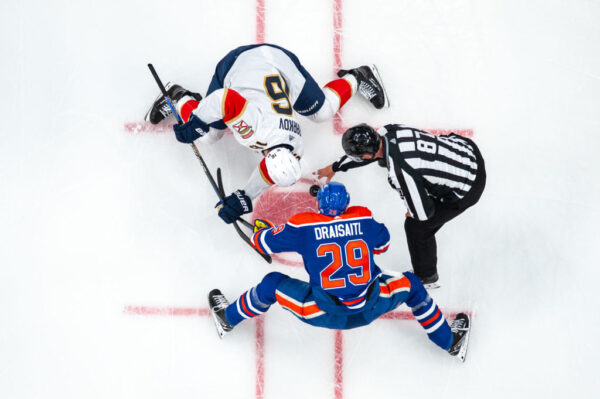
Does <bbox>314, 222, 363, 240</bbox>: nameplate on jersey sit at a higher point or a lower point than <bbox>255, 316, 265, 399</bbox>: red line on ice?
higher

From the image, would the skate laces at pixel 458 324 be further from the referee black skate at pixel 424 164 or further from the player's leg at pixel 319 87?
the player's leg at pixel 319 87

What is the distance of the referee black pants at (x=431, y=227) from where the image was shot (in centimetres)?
323

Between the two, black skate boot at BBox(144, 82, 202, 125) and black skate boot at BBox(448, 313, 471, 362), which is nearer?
black skate boot at BBox(448, 313, 471, 362)

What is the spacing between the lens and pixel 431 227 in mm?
3449

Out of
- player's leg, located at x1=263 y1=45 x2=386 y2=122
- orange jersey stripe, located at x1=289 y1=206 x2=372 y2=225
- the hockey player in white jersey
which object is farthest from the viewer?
player's leg, located at x1=263 y1=45 x2=386 y2=122

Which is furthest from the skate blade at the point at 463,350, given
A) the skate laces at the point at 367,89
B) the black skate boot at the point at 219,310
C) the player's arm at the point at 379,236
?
the skate laces at the point at 367,89

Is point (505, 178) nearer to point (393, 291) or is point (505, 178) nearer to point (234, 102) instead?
point (393, 291)

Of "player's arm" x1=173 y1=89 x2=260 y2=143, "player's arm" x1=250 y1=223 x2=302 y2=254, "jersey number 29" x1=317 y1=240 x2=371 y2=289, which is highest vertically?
"player's arm" x1=173 y1=89 x2=260 y2=143

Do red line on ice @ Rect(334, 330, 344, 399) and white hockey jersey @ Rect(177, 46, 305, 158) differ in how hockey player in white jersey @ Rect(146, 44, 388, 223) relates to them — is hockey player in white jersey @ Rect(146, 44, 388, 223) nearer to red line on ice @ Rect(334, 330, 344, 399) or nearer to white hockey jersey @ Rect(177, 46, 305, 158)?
white hockey jersey @ Rect(177, 46, 305, 158)

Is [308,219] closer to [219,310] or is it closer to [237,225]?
[237,225]

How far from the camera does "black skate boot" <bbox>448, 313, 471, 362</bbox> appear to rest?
3791 mm

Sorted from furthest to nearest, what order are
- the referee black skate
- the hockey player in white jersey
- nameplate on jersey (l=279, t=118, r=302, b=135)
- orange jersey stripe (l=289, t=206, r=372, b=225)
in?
nameplate on jersey (l=279, t=118, r=302, b=135) < the hockey player in white jersey < orange jersey stripe (l=289, t=206, r=372, b=225) < the referee black skate

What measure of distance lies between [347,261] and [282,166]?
0.71 meters

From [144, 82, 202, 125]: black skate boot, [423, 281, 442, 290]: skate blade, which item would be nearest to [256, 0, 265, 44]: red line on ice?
A: [144, 82, 202, 125]: black skate boot
